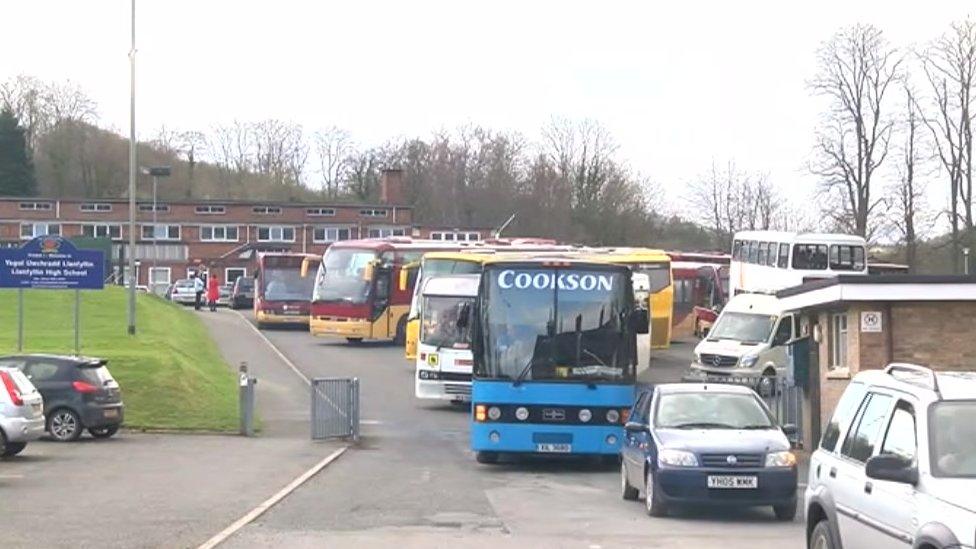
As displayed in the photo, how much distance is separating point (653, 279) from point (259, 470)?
24803 millimetres

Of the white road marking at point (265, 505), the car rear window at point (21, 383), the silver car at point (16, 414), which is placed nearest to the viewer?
the white road marking at point (265, 505)

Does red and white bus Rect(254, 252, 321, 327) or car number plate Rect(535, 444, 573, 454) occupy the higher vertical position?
red and white bus Rect(254, 252, 321, 327)

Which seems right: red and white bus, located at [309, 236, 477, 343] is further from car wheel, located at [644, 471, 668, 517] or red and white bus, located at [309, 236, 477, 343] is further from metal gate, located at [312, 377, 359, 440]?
car wheel, located at [644, 471, 668, 517]

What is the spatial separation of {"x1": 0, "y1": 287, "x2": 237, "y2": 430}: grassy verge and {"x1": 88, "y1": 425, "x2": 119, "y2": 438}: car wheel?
1800 millimetres

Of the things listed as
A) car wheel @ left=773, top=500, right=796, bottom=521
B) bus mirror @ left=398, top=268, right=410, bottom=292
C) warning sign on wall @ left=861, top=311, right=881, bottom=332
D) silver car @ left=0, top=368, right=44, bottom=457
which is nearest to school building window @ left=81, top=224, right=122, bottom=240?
bus mirror @ left=398, top=268, right=410, bottom=292

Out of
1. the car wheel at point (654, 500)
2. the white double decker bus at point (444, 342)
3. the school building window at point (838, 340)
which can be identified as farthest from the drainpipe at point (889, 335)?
the car wheel at point (654, 500)

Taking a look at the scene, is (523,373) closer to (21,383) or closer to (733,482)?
(733,482)

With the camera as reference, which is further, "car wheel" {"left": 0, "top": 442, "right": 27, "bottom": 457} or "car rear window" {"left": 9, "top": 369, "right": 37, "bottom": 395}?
"car rear window" {"left": 9, "top": 369, "right": 37, "bottom": 395}

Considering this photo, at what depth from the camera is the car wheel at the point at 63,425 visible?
91.1 feet

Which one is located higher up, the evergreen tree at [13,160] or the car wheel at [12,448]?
the evergreen tree at [13,160]

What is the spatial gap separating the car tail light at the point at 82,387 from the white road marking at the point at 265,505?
16.4ft

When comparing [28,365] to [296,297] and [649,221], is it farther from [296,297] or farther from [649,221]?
[649,221]

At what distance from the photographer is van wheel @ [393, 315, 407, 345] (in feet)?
168

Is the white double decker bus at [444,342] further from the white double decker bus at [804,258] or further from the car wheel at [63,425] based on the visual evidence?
the white double decker bus at [804,258]
